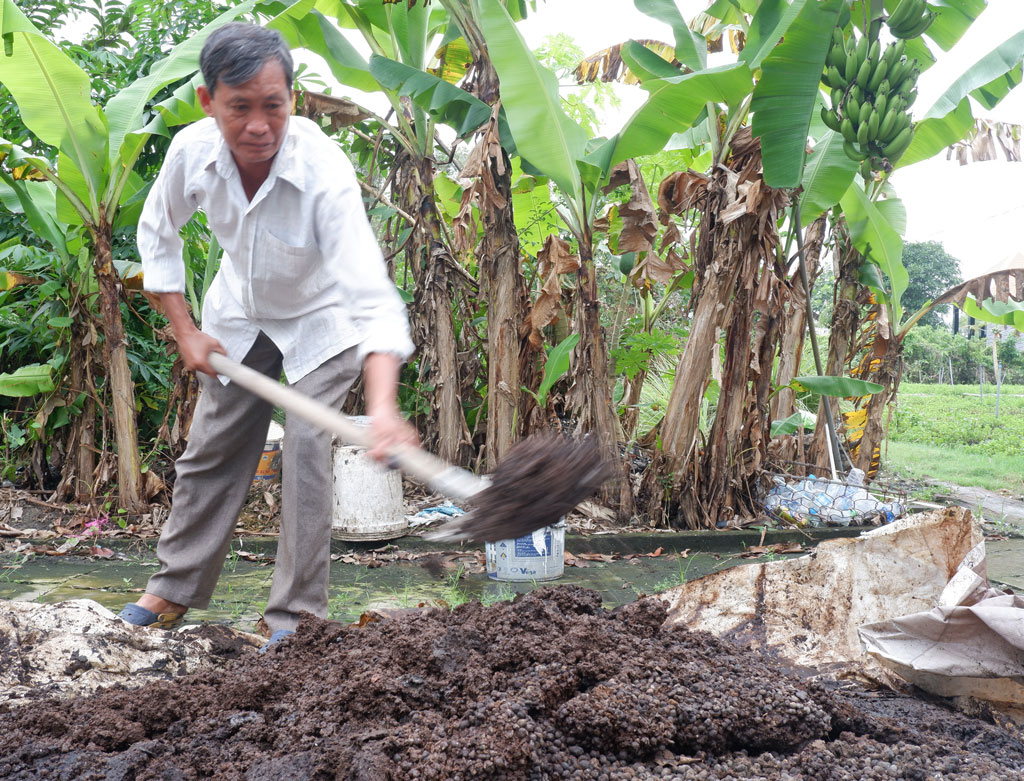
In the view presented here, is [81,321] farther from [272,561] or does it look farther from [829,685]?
[829,685]

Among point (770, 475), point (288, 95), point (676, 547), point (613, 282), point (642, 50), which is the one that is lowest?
point (676, 547)

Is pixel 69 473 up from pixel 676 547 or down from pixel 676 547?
up

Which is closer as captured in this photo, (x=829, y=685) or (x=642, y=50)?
(x=829, y=685)

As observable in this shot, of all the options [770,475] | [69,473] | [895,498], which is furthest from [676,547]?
[69,473]

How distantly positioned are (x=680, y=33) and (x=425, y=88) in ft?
5.05

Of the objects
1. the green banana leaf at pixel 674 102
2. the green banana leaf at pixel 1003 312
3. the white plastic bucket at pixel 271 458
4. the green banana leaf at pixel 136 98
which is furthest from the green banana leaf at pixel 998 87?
the white plastic bucket at pixel 271 458

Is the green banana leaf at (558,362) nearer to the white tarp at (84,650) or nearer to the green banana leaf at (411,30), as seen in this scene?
the green banana leaf at (411,30)

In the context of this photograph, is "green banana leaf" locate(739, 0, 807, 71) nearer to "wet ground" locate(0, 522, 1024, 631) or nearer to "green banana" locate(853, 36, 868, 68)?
"green banana" locate(853, 36, 868, 68)

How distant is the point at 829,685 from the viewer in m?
2.14

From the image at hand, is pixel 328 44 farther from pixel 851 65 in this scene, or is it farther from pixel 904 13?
pixel 904 13

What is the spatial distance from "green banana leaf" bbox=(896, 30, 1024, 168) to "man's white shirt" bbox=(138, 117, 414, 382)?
389cm

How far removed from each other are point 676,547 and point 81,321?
3854mm

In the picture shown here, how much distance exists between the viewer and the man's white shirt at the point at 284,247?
2.37 metres

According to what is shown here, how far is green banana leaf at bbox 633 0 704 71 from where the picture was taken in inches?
188
